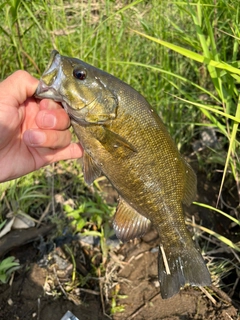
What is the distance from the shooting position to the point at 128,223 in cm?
206

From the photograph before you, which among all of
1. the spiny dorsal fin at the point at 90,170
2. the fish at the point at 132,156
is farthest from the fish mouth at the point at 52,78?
the spiny dorsal fin at the point at 90,170

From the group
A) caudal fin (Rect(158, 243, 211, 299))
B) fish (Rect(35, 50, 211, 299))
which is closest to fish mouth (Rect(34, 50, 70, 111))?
fish (Rect(35, 50, 211, 299))

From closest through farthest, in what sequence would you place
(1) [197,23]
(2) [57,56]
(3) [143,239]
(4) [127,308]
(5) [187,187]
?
(2) [57,56] < (5) [187,187] < (1) [197,23] < (4) [127,308] < (3) [143,239]

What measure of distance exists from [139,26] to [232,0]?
1165 mm

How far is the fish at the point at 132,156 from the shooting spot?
1.83 meters

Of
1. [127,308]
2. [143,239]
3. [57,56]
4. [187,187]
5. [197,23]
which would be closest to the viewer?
[57,56]

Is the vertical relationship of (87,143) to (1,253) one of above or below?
above

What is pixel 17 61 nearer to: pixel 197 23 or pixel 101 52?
pixel 101 52

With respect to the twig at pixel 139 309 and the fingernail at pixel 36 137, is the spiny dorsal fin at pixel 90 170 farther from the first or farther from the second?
the twig at pixel 139 309

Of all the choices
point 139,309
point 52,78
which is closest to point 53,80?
point 52,78

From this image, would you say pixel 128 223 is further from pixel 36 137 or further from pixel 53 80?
pixel 53 80

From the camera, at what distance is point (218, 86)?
2381mm

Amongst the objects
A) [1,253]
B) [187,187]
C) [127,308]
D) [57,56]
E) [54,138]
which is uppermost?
[57,56]

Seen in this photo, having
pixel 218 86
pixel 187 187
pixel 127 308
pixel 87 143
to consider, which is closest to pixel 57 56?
pixel 87 143
